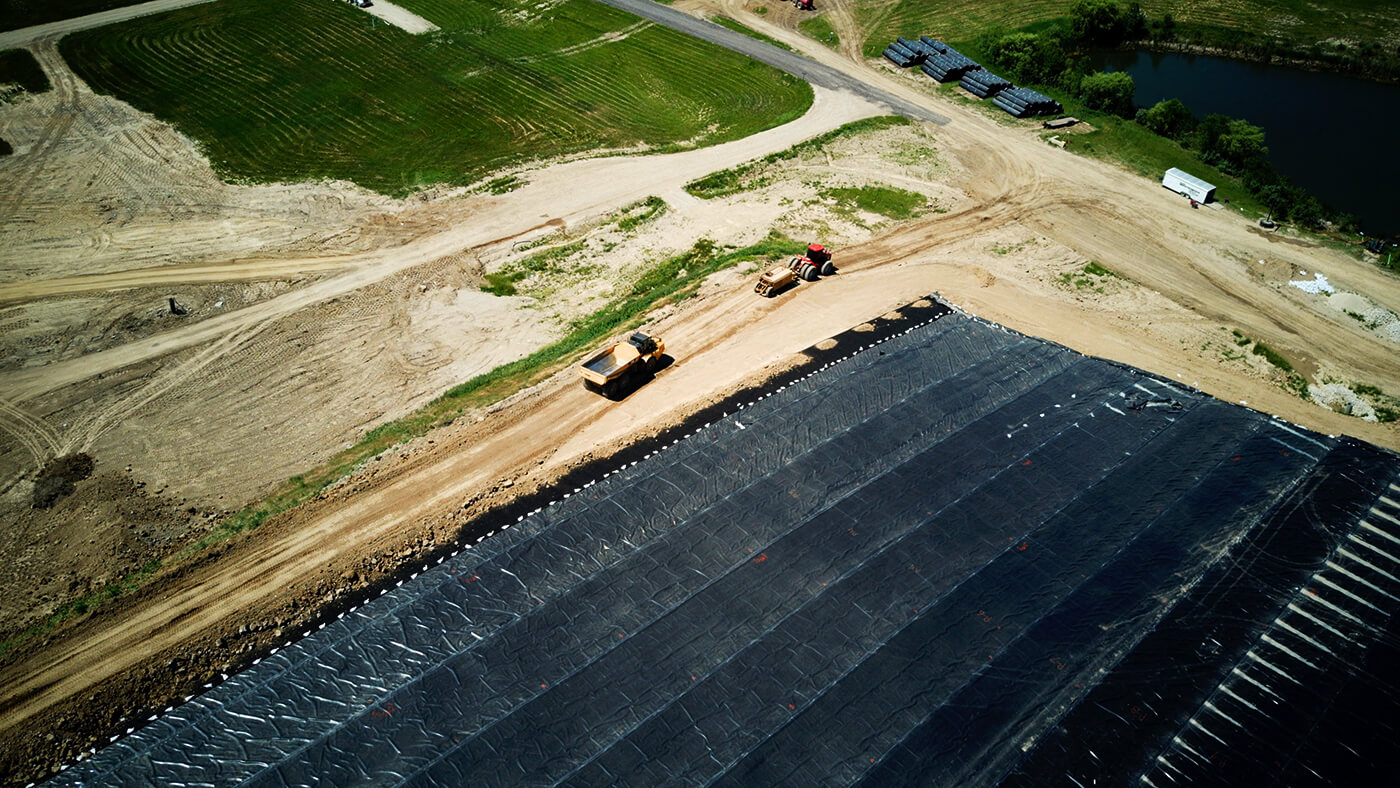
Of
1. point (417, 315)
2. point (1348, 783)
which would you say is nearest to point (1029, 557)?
point (1348, 783)

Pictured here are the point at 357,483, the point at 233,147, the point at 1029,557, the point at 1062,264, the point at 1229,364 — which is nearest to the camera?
the point at 1029,557

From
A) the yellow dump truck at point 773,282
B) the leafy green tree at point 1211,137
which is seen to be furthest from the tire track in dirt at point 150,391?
the leafy green tree at point 1211,137

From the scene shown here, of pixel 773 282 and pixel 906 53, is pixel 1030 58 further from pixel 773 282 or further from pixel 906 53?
pixel 773 282

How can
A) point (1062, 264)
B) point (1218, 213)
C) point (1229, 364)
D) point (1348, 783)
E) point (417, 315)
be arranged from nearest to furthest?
point (1348, 783) < point (1229, 364) < point (417, 315) < point (1062, 264) < point (1218, 213)

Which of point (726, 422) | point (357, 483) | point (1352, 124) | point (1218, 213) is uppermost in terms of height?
point (1352, 124)

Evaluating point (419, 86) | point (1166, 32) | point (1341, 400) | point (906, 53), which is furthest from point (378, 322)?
point (1166, 32)

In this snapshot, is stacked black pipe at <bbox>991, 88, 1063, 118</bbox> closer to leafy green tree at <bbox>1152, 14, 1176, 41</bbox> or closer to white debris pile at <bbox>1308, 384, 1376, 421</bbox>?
leafy green tree at <bbox>1152, 14, 1176, 41</bbox>

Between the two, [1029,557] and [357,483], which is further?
[357,483]

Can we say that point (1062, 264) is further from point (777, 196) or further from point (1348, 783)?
point (1348, 783)
